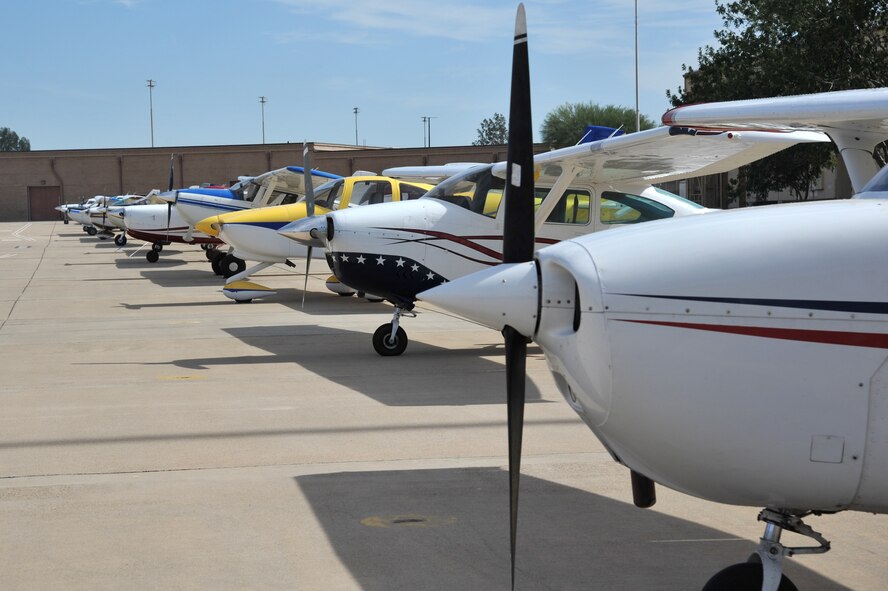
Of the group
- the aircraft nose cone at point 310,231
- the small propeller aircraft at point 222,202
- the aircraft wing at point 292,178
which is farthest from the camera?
the small propeller aircraft at point 222,202

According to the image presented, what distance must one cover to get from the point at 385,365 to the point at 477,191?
217cm

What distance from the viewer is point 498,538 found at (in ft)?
17.5

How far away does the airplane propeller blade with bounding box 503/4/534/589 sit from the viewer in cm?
437

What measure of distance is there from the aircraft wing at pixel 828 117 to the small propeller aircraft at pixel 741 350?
0.63m

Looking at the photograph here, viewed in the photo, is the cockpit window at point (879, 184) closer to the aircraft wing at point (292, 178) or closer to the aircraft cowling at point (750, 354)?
the aircraft cowling at point (750, 354)

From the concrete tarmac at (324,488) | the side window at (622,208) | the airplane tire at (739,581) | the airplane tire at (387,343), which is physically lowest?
the concrete tarmac at (324,488)

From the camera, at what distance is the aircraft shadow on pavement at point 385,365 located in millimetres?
9438

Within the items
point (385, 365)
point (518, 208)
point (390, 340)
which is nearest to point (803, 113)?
point (518, 208)

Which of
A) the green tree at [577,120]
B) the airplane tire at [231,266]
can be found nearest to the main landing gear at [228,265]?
the airplane tire at [231,266]

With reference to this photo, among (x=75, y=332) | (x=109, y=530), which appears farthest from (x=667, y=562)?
(x=75, y=332)

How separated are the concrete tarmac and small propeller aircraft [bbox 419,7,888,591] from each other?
0.24 meters

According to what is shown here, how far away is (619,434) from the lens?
3859 mm

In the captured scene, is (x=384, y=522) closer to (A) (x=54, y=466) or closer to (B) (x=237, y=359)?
(A) (x=54, y=466)

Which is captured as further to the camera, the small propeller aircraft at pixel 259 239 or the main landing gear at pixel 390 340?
the small propeller aircraft at pixel 259 239
